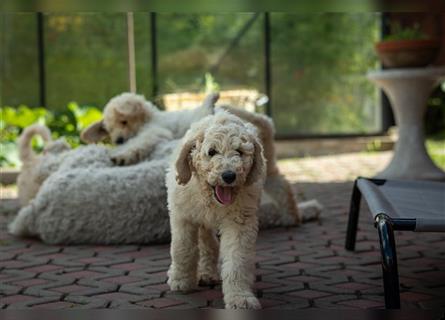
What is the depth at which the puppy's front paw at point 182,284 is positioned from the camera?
3.82 metres

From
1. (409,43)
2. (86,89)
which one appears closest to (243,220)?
(409,43)

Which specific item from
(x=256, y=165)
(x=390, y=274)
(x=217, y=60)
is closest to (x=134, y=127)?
(x=256, y=165)

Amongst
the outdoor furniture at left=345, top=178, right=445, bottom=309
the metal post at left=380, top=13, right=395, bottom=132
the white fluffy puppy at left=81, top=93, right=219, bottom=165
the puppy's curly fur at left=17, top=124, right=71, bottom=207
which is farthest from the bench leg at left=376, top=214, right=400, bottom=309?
the metal post at left=380, top=13, right=395, bottom=132

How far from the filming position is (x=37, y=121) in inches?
360

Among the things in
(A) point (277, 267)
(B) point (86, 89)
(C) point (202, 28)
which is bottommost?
(A) point (277, 267)

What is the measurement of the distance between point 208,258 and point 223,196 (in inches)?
33.2

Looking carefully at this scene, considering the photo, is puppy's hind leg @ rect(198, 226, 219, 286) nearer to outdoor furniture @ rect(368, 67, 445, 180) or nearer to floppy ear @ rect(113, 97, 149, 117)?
floppy ear @ rect(113, 97, 149, 117)

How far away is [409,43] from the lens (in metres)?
8.32

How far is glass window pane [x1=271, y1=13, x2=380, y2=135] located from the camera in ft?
38.0

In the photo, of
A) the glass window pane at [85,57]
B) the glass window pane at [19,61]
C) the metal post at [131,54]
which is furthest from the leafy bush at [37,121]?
the glass window pane at [85,57]

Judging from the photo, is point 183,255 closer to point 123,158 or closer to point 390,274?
point 390,274

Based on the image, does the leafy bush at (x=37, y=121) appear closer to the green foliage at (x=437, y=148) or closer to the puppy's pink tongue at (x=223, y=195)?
the green foliage at (x=437, y=148)

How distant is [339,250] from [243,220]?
1.58 meters

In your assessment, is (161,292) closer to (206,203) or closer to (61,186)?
(206,203)
